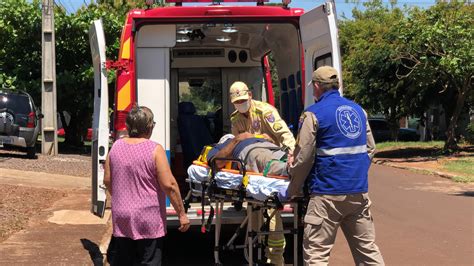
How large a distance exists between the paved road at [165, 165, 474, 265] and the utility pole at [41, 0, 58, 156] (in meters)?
9.99

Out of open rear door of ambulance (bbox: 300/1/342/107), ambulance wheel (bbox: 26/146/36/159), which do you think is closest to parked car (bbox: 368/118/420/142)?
ambulance wheel (bbox: 26/146/36/159)

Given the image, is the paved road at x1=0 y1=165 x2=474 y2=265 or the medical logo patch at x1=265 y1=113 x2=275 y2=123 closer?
the medical logo patch at x1=265 y1=113 x2=275 y2=123

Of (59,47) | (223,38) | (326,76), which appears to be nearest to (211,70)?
(223,38)

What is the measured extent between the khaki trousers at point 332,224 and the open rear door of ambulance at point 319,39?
4.73 ft

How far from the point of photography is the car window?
53.7 feet

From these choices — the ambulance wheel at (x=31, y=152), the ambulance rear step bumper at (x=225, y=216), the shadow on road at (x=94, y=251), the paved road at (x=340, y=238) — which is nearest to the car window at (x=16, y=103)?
the ambulance wheel at (x=31, y=152)

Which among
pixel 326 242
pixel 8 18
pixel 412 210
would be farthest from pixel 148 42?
pixel 8 18

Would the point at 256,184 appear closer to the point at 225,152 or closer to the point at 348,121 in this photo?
the point at 225,152

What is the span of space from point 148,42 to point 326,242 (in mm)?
3066

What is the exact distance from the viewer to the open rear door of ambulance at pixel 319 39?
6031 millimetres

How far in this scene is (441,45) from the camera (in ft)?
68.1

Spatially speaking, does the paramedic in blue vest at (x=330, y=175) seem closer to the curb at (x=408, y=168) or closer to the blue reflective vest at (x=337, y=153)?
the blue reflective vest at (x=337, y=153)

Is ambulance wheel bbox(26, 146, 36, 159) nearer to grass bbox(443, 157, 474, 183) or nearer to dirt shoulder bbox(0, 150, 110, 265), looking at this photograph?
dirt shoulder bbox(0, 150, 110, 265)

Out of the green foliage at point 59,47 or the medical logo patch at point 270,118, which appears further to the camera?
the green foliage at point 59,47
